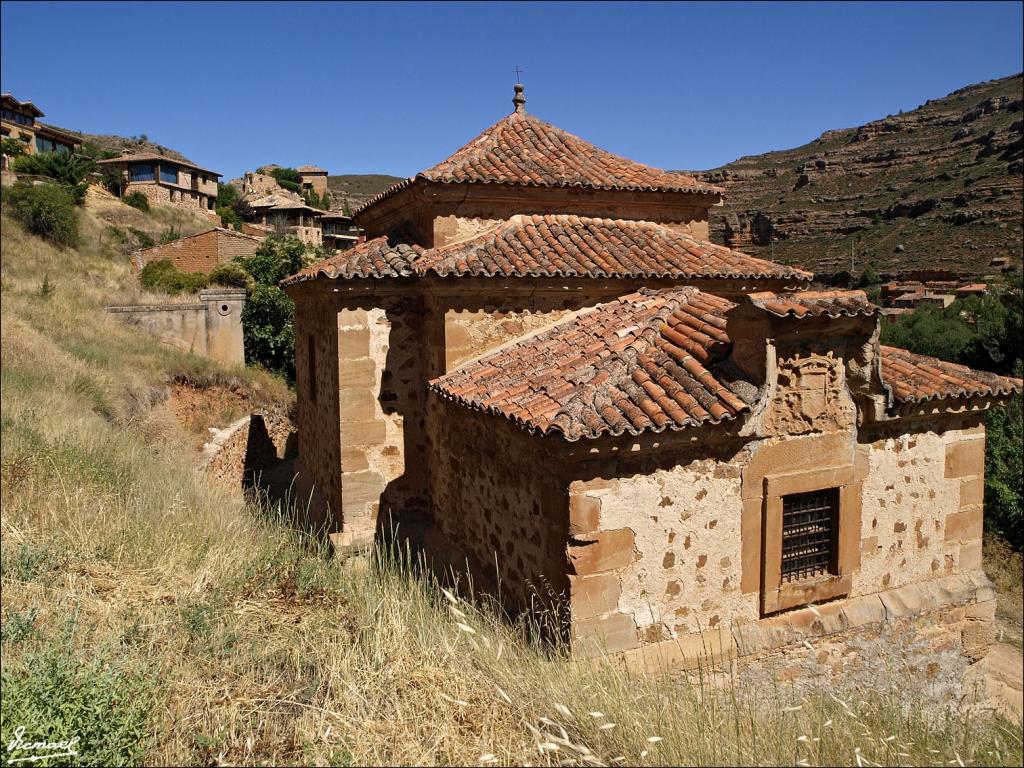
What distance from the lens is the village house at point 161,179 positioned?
40.5 meters

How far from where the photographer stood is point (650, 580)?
5418mm

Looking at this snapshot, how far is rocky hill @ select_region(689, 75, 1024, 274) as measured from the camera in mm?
42688

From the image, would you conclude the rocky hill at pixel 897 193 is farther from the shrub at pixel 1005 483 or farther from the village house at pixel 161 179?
the village house at pixel 161 179

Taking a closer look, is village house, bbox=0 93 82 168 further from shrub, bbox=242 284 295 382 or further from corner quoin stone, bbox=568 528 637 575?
corner quoin stone, bbox=568 528 637 575

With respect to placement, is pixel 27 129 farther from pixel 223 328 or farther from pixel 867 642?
pixel 867 642

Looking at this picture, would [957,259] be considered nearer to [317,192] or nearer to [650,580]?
[650,580]

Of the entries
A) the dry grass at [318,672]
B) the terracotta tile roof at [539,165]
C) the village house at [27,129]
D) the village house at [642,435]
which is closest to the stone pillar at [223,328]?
the terracotta tile roof at [539,165]

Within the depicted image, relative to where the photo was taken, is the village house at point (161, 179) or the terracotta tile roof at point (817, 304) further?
the village house at point (161, 179)

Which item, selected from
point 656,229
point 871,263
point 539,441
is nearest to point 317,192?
point 871,263

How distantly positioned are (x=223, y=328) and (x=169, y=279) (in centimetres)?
677

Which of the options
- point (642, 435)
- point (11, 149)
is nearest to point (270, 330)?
point (642, 435)

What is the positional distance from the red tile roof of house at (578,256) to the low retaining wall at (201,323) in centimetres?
1158

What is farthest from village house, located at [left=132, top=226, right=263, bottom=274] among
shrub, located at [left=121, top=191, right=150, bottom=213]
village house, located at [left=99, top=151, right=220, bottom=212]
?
village house, located at [left=99, top=151, right=220, bottom=212]

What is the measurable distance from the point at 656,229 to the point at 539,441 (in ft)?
16.0
